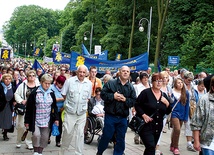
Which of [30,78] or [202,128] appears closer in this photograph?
[202,128]

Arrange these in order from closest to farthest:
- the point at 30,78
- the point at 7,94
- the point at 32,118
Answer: the point at 32,118
the point at 30,78
the point at 7,94

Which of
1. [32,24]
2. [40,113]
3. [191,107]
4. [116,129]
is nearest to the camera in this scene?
[116,129]

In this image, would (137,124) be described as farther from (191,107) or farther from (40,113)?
(191,107)

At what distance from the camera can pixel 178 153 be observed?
7.63 metres

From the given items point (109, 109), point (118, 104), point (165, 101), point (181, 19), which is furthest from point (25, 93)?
point (181, 19)

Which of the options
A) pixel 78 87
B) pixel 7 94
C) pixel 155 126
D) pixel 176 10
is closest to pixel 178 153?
pixel 155 126

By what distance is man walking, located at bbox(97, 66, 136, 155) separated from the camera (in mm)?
6125

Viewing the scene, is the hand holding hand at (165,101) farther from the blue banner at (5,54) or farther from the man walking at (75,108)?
the blue banner at (5,54)

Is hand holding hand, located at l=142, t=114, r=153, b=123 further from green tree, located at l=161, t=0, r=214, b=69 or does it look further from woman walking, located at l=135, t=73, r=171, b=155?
green tree, located at l=161, t=0, r=214, b=69

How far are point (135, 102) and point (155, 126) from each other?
1.86ft

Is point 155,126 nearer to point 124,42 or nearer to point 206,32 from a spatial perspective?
point 206,32

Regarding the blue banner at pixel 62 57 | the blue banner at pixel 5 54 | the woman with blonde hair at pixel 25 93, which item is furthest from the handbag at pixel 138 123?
the blue banner at pixel 5 54

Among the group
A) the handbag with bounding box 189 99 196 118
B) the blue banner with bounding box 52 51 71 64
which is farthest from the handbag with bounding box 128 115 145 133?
the blue banner with bounding box 52 51 71 64

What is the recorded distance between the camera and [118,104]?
242 inches
